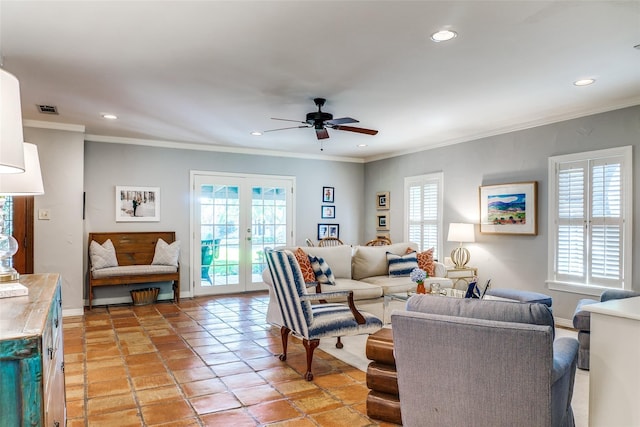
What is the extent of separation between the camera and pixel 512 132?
18.1 ft

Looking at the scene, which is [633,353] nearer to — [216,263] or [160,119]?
[160,119]

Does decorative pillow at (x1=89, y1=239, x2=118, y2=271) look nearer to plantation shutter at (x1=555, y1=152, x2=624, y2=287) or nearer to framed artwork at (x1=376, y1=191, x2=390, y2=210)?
framed artwork at (x1=376, y1=191, x2=390, y2=210)

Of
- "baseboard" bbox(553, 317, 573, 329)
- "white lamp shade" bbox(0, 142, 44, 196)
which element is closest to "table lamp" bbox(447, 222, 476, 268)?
"baseboard" bbox(553, 317, 573, 329)

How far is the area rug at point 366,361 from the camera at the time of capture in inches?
107

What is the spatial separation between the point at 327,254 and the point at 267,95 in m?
2.20

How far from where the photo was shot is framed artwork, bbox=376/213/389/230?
7869mm

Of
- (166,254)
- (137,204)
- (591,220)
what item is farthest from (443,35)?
(137,204)

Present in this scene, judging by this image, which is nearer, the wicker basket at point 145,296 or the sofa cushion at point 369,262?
the sofa cushion at point 369,262

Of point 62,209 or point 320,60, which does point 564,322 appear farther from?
point 62,209

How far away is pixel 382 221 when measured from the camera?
7992mm

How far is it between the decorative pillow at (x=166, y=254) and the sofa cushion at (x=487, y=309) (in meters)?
5.10

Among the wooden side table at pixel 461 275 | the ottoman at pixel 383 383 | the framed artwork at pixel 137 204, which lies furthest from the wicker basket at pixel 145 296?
the ottoman at pixel 383 383

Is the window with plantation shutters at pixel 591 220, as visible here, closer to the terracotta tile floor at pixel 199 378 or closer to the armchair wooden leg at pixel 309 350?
the terracotta tile floor at pixel 199 378

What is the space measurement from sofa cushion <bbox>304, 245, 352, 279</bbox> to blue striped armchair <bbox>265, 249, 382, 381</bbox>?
187 cm
